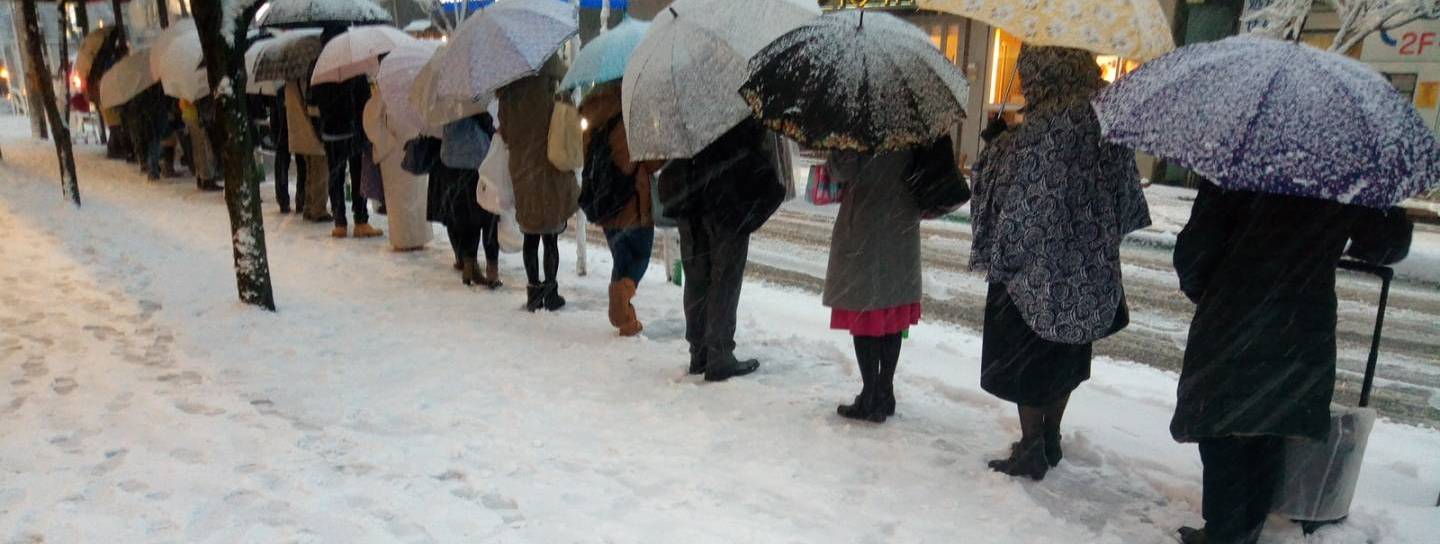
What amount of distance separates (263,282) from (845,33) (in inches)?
196

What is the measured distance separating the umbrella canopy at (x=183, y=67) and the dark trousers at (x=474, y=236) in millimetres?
5716

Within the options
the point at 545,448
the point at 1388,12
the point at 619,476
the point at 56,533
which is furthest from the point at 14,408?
the point at 1388,12

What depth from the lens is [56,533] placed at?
335 centimetres

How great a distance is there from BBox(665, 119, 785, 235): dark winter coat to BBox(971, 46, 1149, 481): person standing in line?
1.40 meters

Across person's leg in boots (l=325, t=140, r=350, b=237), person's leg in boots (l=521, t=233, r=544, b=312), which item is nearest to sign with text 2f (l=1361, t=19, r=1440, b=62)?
person's leg in boots (l=521, t=233, r=544, b=312)

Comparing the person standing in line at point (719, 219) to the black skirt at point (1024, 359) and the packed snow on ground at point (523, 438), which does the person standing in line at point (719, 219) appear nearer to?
the packed snow on ground at point (523, 438)

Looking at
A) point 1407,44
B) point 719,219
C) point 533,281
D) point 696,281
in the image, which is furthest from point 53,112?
point 1407,44

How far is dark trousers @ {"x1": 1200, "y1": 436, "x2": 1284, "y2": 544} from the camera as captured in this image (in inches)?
125

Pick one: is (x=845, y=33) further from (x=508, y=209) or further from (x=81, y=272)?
(x=81, y=272)

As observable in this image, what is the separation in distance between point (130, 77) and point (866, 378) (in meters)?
13.1

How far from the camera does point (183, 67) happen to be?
11.1 meters

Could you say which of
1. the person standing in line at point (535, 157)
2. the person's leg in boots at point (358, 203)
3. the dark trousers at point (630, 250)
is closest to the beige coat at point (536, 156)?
the person standing in line at point (535, 157)

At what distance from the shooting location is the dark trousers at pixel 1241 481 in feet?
10.4

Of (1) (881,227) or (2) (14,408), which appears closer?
(1) (881,227)
